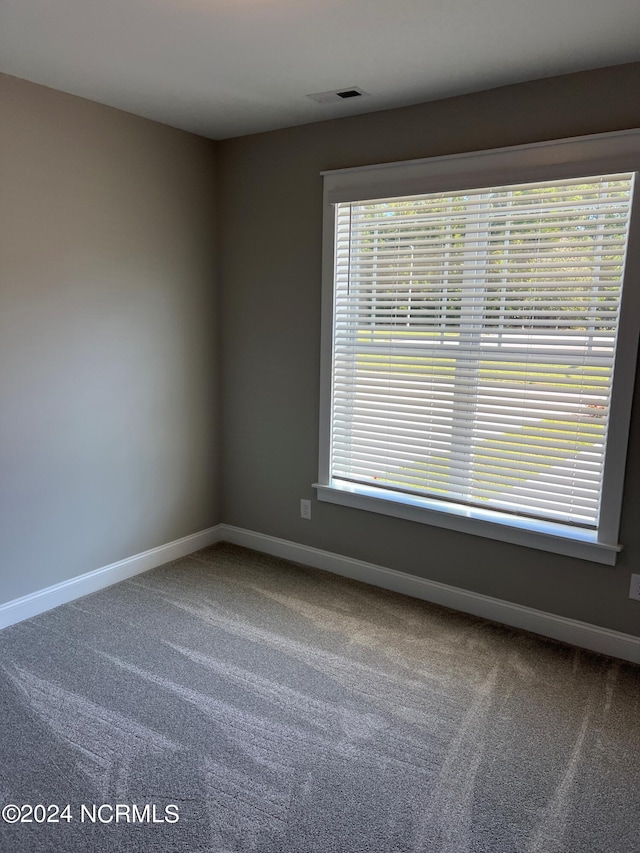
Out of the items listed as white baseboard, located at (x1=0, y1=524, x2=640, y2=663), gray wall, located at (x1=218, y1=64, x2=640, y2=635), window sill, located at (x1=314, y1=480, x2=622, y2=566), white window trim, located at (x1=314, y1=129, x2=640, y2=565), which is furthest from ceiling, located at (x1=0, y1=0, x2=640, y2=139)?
white baseboard, located at (x1=0, y1=524, x2=640, y2=663)

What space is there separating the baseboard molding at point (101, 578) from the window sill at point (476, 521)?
0.93 metres

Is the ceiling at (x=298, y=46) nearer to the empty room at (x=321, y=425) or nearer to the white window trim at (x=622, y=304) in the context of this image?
the empty room at (x=321, y=425)

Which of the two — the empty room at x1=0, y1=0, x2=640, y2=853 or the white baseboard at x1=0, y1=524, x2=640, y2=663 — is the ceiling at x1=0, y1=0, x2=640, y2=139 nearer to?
the empty room at x1=0, y1=0, x2=640, y2=853

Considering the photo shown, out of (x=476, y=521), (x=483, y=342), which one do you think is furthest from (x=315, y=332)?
(x=476, y=521)

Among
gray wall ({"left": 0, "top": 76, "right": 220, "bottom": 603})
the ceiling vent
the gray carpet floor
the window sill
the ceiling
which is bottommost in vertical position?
the gray carpet floor

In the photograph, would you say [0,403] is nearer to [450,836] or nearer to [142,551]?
[142,551]

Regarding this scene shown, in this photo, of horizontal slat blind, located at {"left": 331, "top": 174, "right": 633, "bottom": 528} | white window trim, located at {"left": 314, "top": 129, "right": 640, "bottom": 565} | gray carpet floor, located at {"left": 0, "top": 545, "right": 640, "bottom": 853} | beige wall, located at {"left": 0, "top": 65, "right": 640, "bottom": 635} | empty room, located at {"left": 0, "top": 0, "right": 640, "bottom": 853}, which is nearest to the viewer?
gray carpet floor, located at {"left": 0, "top": 545, "right": 640, "bottom": 853}

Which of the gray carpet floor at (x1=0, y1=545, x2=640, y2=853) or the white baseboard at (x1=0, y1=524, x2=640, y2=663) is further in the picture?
the white baseboard at (x1=0, y1=524, x2=640, y2=663)

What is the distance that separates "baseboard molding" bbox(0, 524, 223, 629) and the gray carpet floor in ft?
0.22

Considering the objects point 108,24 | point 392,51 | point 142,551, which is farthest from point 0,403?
point 392,51

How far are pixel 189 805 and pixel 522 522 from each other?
6.09 feet

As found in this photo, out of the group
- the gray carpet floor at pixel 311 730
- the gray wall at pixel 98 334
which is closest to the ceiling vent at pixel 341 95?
the gray wall at pixel 98 334

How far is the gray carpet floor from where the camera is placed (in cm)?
180

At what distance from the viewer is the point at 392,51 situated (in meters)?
2.38
